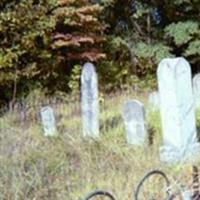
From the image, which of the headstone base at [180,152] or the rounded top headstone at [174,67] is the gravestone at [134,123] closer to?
the headstone base at [180,152]

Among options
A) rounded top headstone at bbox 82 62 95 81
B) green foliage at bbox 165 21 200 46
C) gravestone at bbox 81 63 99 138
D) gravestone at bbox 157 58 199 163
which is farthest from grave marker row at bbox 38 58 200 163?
green foliage at bbox 165 21 200 46

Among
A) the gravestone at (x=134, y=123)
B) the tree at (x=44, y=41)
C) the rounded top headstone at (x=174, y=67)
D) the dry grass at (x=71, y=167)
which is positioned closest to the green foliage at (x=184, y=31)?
the tree at (x=44, y=41)

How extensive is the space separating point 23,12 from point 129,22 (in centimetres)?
402

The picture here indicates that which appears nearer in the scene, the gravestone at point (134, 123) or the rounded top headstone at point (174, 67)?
the rounded top headstone at point (174, 67)

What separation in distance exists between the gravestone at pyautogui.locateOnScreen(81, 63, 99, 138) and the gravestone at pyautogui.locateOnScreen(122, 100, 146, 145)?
0.77m

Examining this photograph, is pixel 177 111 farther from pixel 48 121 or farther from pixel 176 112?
pixel 48 121

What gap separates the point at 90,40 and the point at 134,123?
6856mm

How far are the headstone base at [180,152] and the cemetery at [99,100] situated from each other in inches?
0.5

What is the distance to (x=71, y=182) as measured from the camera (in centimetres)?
458

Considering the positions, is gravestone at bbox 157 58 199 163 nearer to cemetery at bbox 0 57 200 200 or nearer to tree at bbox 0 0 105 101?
Result: cemetery at bbox 0 57 200 200

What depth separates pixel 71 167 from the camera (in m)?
4.93

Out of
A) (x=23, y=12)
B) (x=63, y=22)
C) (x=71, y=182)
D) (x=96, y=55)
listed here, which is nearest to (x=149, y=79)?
(x=96, y=55)

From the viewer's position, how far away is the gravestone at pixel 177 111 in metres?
6.02

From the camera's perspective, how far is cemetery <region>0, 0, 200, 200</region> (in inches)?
176
